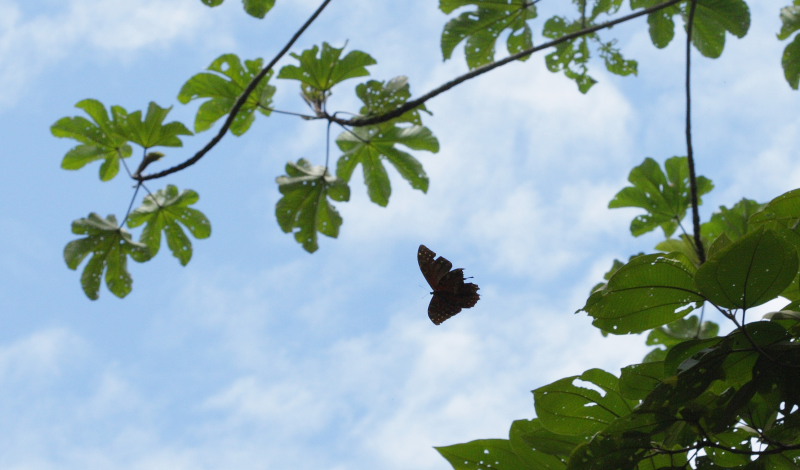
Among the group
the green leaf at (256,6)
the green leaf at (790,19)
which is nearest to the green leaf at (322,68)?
the green leaf at (256,6)

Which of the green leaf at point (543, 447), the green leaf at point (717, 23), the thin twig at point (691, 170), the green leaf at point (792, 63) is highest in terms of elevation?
the green leaf at point (717, 23)

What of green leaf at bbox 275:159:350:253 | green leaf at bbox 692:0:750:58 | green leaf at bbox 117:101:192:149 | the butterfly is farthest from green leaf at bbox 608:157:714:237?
the butterfly

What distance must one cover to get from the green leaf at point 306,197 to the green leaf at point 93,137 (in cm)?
112

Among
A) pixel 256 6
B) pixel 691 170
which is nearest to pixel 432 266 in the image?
pixel 691 170

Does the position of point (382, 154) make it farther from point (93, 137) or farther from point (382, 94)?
point (93, 137)

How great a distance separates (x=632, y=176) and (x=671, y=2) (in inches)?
51.6

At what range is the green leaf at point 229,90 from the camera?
4633 millimetres

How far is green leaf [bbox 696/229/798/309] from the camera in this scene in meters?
1.43

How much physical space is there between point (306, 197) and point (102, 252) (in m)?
1.40

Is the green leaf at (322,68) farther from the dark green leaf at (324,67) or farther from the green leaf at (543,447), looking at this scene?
the green leaf at (543,447)

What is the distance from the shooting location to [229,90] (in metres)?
4.70

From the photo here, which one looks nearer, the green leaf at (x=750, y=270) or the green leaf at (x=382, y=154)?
the green leaf at (x=750, y=270)

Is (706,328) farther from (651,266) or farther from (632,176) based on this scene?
(651,266)

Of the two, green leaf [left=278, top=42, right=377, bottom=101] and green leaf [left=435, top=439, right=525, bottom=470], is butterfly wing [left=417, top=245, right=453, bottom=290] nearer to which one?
green leaf [left=435, top=439, right=525, bottom=470]
